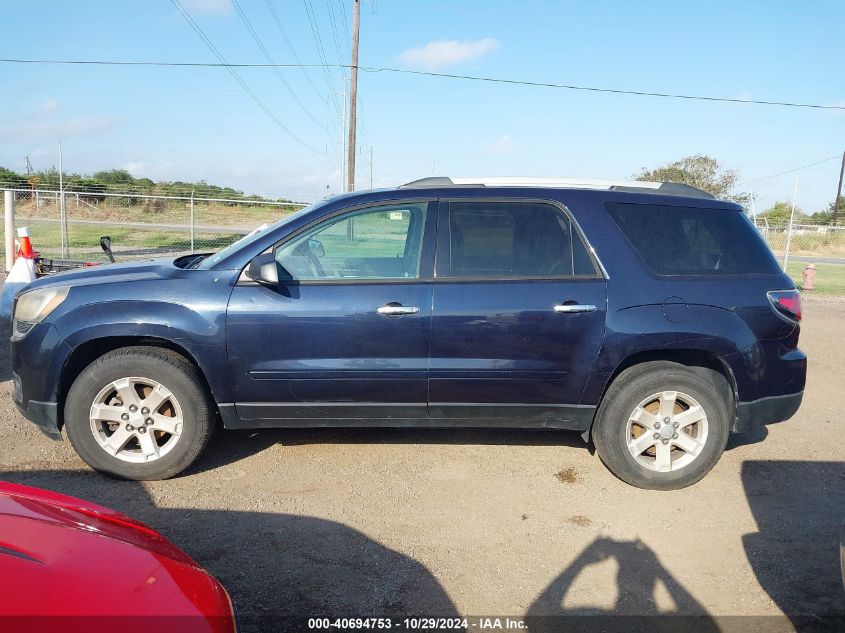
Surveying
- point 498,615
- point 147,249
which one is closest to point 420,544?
point 498,615

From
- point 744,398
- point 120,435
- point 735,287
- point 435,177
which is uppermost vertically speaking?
point 435,177

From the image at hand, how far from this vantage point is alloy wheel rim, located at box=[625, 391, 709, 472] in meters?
4.02

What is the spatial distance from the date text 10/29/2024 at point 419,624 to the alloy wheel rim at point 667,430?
5.56ft

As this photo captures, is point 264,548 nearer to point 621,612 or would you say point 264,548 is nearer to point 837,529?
point 621,612

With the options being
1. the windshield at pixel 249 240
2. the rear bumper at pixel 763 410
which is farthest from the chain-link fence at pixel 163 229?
the windshield at pixel 249 240

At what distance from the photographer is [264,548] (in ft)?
10.7

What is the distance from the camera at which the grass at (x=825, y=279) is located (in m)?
15.4

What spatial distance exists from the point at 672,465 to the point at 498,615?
71.5 inches

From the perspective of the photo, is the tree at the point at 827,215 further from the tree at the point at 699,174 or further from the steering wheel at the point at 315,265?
the steering wheel at the point at 315,265

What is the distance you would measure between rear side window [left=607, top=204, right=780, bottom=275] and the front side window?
4.23 feet

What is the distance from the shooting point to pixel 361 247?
13.5 feet

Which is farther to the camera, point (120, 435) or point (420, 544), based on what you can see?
point (120, 435)

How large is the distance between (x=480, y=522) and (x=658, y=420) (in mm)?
1328

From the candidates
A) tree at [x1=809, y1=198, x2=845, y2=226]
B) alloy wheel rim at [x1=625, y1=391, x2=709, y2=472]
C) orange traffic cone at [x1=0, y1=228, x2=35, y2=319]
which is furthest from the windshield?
tree at [x1=809, y1=198, x2=845, y2=226]
